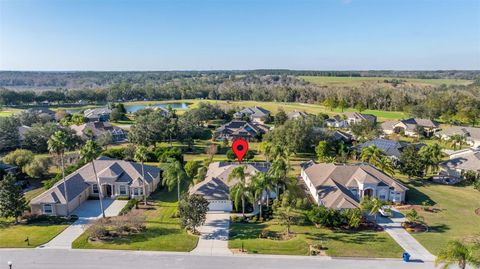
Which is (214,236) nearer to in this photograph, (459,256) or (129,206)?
(129,206)

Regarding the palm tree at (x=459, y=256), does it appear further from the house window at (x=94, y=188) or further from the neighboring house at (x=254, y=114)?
the neighboring house at (x=254, y=114)

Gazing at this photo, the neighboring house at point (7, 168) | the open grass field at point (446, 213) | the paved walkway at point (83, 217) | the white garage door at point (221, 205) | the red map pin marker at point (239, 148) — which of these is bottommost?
the open grass field at point (446, 213)

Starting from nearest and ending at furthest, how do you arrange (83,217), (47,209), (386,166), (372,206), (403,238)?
(403,238), (372,206), (83,217), (47,209), (386,166)

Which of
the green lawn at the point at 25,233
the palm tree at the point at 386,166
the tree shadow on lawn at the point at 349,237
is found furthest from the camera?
the palm tree at the point at 386,166

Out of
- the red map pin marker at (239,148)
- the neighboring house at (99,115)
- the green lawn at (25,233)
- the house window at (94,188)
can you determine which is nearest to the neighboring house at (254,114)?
the red map pin marker at (239,148)

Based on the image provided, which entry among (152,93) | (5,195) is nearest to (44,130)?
(5,195)

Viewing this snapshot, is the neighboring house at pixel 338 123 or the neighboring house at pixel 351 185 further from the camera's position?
the neighboring house at pixel 338 123

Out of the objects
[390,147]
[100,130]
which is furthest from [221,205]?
[100,130]

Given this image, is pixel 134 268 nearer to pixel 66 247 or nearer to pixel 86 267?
pixel 86 267
